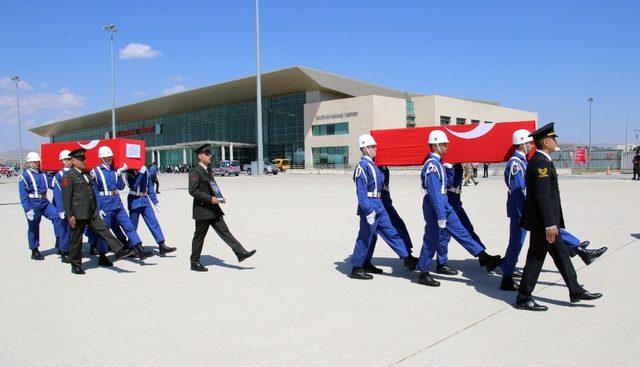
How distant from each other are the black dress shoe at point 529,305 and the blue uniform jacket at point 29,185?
738cm

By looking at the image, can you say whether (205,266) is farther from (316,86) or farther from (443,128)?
(316,86)

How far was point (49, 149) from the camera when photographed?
9359mm

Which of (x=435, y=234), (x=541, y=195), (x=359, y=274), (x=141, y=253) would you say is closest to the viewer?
(x=541, y=195)

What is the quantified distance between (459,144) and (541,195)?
2.06 metres

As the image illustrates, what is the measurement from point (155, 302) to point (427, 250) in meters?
3.20

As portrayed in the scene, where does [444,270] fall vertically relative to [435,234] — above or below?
below

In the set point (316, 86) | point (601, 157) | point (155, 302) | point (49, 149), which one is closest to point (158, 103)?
point (316, 86)

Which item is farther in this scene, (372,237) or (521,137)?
(372,237)

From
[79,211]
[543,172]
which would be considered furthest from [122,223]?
[543,172]

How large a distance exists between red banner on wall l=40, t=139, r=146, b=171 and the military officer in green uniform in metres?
0.95

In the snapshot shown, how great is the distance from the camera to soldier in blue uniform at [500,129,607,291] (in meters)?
5.51

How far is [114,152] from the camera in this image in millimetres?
7781

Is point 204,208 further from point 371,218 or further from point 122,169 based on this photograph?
point 371,218

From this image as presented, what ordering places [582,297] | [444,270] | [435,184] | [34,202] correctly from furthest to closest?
1. [34,202]
2. [444,270]
3. [435,184]
4. [582,297]
